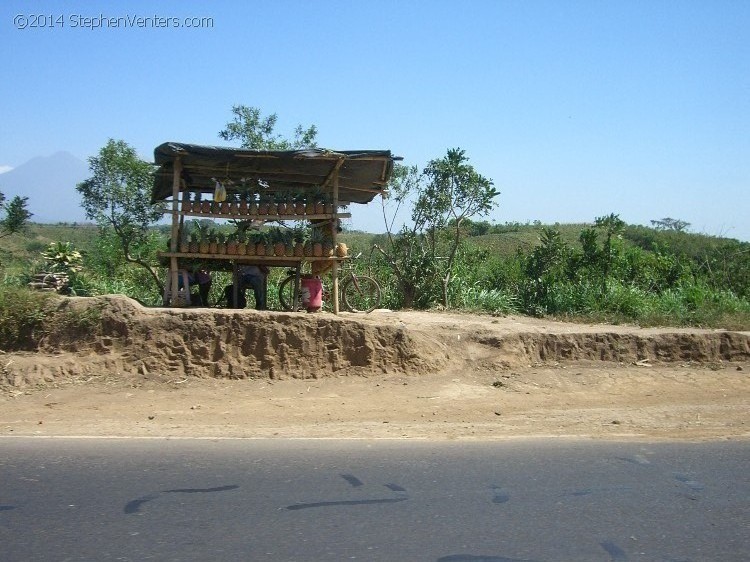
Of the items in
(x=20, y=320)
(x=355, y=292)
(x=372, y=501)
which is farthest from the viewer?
(x=355, y=292)

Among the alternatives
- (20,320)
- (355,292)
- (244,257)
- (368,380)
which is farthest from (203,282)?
(368,380)

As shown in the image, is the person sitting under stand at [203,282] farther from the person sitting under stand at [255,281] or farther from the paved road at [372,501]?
the paved road at [372,501]

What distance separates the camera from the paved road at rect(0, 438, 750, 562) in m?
4.64

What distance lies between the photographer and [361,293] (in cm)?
1387

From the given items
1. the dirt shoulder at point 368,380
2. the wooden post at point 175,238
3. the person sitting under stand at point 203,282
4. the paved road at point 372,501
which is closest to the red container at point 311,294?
the dirt shoulder at point 368,380

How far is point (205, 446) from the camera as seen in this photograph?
23.0 ft

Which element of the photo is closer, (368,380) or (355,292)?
(368,380)

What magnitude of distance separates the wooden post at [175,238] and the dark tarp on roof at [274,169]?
20 centimetres

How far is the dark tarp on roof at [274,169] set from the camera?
35.6 feet

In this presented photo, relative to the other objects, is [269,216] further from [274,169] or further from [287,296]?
[287,296]

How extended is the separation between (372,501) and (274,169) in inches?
301

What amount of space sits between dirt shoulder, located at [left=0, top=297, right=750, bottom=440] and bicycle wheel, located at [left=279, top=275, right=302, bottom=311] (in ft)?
5.54

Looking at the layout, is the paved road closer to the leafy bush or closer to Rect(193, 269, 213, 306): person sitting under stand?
the leafy bush

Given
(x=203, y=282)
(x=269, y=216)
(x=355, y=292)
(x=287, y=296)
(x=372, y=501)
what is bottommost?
(x=372, y=501)
